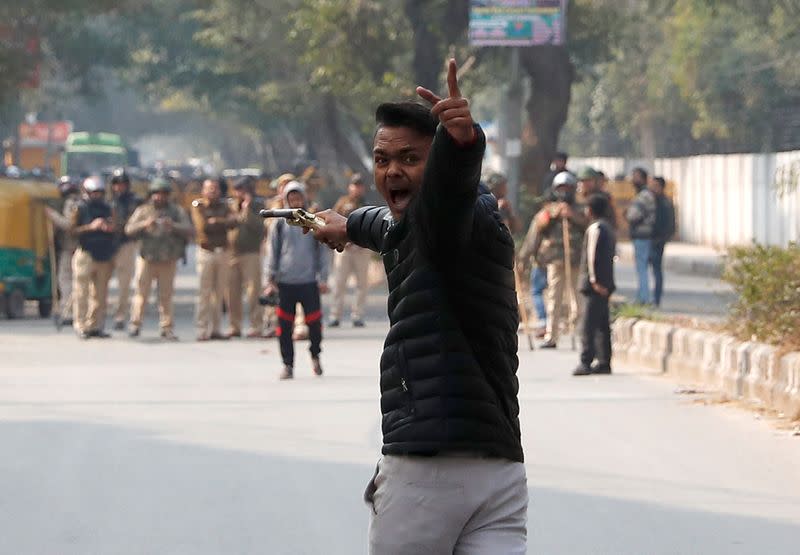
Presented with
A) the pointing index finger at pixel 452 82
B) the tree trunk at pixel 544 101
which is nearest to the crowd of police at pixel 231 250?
the tree trunk at pixel 544 101

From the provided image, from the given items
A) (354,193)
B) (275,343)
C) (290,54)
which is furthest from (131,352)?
(290,54)

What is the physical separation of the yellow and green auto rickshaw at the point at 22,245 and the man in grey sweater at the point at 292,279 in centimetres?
755

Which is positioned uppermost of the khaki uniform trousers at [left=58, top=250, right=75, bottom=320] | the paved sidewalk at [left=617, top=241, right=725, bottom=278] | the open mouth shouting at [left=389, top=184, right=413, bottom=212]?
the open mouth shouting at [left=389, top=184, right=413, bottom=212]

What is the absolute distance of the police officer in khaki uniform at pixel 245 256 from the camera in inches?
809

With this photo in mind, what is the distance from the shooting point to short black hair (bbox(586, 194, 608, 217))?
15.4 m

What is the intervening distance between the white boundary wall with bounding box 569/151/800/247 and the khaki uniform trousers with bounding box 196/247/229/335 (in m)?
15.8

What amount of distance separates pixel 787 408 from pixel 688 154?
46.9 meters

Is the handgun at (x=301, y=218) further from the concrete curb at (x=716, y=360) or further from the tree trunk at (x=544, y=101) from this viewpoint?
the tree trunk at (x=544, y=101)

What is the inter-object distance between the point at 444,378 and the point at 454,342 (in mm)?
88

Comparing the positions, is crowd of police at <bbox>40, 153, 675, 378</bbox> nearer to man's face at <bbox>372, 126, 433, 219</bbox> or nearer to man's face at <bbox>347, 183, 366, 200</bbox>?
man's face at <bbox>347, 183, 366, 200</bbox>

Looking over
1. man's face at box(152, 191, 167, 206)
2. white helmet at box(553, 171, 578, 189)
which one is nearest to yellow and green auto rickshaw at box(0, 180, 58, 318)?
man's face at box(152, 191, 167, 206)

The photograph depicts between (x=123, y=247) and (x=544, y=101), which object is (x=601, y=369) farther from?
(x=544, y=101)

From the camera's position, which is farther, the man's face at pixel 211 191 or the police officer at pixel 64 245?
the police officer at pixel 64 245

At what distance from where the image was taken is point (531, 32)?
27.4m
